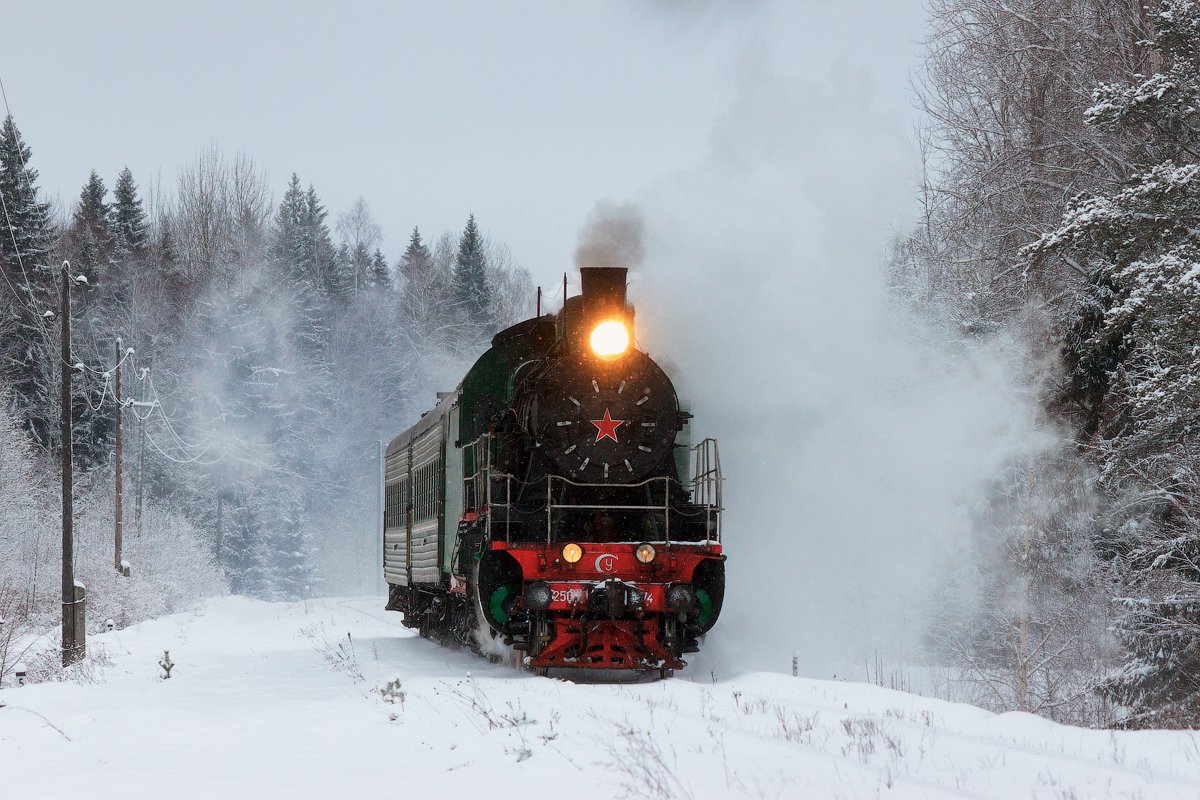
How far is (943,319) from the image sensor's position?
25141 mm

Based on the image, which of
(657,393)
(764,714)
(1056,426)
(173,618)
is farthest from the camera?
(173,618)

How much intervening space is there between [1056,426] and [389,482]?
11803mm

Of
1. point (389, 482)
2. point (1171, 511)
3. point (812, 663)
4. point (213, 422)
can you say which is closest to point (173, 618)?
point (389, 482)

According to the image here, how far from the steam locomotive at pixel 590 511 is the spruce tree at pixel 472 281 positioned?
51597mm

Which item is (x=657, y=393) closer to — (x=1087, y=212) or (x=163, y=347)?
(x=1087, y=212)

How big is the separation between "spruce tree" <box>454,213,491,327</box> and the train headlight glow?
5215 centimetres

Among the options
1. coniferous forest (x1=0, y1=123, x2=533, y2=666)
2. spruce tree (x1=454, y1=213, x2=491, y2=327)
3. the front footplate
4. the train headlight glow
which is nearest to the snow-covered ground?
the front footplate

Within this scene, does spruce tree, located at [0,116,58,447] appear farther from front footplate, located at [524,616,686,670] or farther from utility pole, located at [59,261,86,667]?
front footplate, located at [524,616,686,670]

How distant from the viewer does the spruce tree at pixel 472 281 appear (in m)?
A: 64.6

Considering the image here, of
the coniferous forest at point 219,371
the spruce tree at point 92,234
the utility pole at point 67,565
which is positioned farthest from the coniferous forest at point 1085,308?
the spruce tree at point 92,234

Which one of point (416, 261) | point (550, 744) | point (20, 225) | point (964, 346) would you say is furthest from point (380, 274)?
point (550, 744)

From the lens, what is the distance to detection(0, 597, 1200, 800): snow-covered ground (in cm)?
610

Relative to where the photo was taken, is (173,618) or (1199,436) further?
(173,618)

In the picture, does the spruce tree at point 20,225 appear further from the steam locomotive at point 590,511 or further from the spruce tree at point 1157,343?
the spruce tree at point 1157,343
